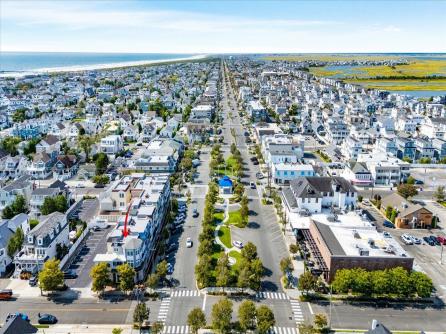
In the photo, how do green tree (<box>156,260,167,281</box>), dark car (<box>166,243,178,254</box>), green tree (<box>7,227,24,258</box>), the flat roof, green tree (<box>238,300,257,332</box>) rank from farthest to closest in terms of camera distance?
dark car (<box>166,243,178,254</box>) < green tree (<box>7,227,24,258</box>) < the flat roof < green tree (<box>156,260,167,281</box>) < green tree (<box>238,300,257,332</box>)

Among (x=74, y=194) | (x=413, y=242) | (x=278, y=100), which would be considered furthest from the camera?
(x=278, y=100)

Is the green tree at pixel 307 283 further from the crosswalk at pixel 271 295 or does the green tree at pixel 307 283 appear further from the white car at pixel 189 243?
the white car at pixel 189 243

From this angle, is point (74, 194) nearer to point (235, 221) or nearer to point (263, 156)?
point (235, 221)

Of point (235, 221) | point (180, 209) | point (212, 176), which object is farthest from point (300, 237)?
point (212, 176)

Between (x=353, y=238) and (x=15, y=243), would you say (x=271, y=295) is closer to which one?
(x=353, y=238)

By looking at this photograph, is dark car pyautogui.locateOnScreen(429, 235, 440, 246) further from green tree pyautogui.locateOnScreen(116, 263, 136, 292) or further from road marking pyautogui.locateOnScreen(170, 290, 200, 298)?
green tree pyautogui.locateOnScreen(116, 263, 136, 292)

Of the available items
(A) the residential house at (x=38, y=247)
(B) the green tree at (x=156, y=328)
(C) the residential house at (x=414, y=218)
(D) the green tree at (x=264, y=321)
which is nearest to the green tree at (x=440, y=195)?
(C) the residential house at (x=414, y=218)

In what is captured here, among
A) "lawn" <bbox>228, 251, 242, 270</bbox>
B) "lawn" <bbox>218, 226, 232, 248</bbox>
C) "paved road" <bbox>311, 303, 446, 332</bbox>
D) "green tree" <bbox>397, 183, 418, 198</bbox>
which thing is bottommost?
"paved road" <bbox>311, 303, 446, 332</bbox>

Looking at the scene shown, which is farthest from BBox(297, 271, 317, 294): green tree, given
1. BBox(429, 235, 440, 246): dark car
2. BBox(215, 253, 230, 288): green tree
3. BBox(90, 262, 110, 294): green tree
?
BBox(429, 235, 440, 246): dark car
